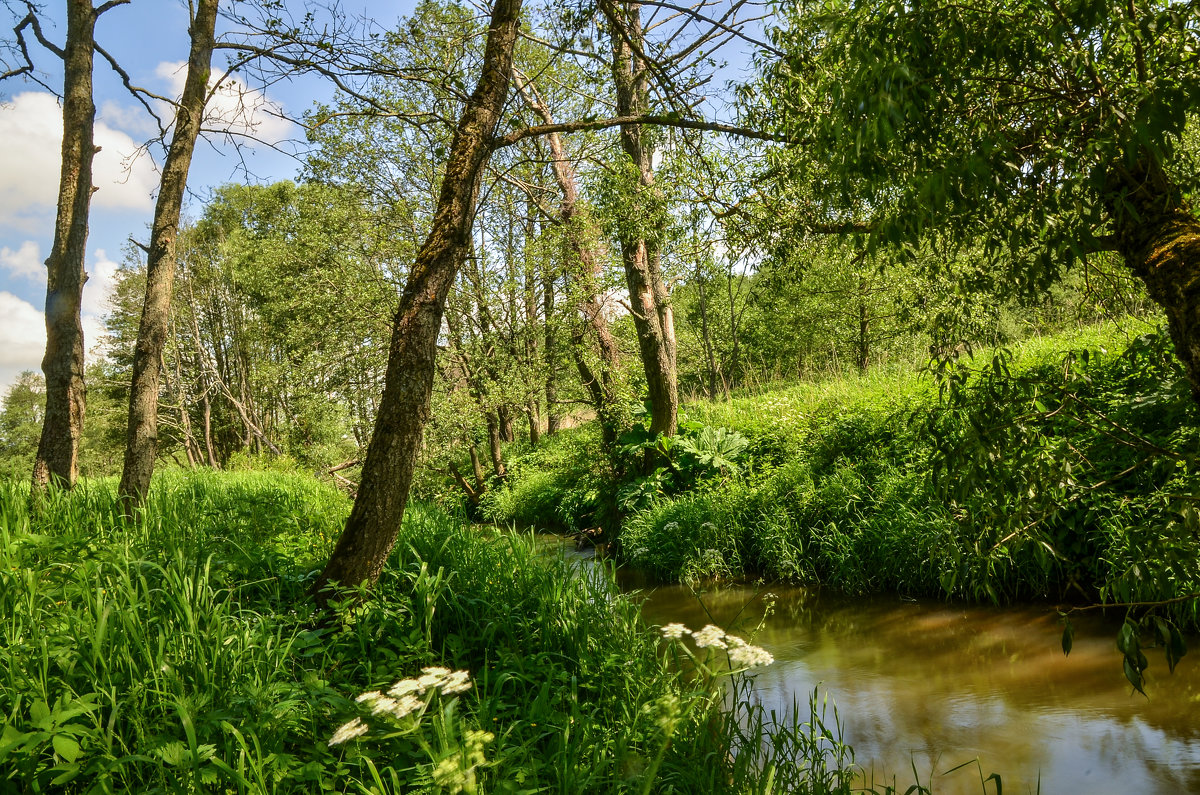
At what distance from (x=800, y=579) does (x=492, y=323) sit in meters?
7.68

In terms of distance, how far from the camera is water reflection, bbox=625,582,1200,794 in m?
3.92

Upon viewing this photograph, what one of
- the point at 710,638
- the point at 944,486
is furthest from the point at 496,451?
the point at 710,638

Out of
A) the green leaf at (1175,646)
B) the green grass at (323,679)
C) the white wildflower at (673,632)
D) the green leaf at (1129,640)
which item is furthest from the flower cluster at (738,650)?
the green leaf at (1175,646)

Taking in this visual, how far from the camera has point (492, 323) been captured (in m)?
13.2

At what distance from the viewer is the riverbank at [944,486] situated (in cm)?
302

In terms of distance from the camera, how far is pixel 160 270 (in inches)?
231

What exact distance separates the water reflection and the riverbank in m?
0.47

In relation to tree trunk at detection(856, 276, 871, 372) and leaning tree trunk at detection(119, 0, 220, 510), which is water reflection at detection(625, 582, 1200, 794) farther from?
tree trunk at detection(856, 276, 871, 372)

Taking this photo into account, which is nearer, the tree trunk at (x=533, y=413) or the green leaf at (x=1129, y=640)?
the green leaf at (x=1129, y=640)

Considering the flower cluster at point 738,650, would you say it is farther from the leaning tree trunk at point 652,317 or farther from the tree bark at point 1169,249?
the leaning tree trunk at point 652,317

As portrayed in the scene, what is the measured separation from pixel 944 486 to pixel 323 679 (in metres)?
3.00

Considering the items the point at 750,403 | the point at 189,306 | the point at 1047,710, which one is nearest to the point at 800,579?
the point at 1047,710

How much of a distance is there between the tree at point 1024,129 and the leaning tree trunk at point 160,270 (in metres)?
5.37

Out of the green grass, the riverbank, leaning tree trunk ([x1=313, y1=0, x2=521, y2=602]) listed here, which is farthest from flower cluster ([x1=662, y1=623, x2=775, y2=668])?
leaning tree trunk ([x1=313, y1=0, x2=521, y2=602])
